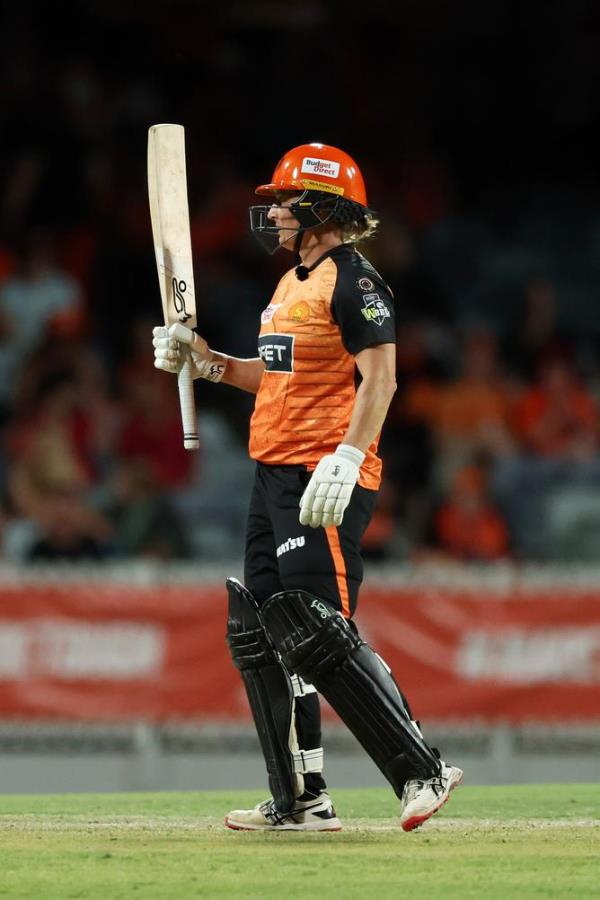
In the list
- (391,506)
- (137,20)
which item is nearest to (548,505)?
(391,506)

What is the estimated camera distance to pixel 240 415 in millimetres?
12773

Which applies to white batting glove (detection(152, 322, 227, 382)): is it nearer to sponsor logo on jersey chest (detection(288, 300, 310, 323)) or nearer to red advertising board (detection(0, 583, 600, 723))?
sponsor logo on jersey chest (detection(288, 300, 310, 323))

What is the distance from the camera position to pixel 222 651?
9594mm

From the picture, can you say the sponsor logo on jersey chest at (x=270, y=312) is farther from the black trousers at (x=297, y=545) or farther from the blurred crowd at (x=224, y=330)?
the blurred crowd at (x=224, y=330)

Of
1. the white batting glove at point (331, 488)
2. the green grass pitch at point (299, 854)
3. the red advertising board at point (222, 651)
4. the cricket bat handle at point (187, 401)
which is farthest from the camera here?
the red advertising board at point (222, 651)

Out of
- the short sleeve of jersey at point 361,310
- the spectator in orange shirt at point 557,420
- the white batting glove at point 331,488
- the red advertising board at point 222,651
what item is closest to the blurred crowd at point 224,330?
the spectator in orange shirt at point 557,420

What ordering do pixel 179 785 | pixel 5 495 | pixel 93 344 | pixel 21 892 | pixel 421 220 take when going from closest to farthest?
pixel 21 892
pixel 179 785
pixel 5 495
pixel 93 344
pixel 421 220

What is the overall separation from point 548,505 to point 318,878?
789 centimetres

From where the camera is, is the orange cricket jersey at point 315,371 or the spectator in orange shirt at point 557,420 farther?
the spectator in orange shirt at point 557,420

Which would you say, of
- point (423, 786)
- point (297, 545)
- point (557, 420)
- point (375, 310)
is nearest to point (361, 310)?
point (375, 310)

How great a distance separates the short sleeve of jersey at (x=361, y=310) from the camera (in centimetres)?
470

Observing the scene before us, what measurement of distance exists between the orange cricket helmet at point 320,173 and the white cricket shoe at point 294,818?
1.90 metres

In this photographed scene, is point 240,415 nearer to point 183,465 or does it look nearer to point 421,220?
point 183,465

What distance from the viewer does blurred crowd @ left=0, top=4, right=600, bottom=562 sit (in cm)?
1126
